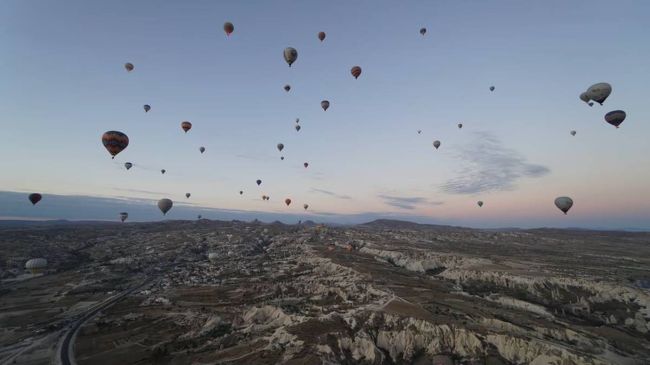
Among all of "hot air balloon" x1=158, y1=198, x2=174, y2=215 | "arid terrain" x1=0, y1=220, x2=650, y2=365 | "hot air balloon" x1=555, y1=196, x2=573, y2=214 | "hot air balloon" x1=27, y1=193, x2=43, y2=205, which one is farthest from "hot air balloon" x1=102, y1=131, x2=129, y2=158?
"hot air balloon" x1=555, y1=196, x2=573, y2=214

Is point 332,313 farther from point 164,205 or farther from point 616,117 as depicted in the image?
point 616,117

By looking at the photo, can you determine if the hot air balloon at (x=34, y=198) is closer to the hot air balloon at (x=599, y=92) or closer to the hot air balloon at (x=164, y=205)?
the hot air balloon at (x=164, y=205)

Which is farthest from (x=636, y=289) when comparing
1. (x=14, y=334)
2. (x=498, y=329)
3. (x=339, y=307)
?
(x=14, y=334)

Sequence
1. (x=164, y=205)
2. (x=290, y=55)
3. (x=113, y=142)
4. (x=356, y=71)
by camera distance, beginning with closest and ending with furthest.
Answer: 1. (x=113, y=142)
2. (x=290, y=55)
3. (x=356, y=71)
4. (x=164, y=205)

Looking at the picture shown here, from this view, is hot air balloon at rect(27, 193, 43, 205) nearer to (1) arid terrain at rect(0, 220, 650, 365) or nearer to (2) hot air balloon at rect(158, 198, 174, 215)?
(1) arid terrain at rect(0, 220, 650, 365)

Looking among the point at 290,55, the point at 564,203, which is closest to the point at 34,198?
the point at 290,55
